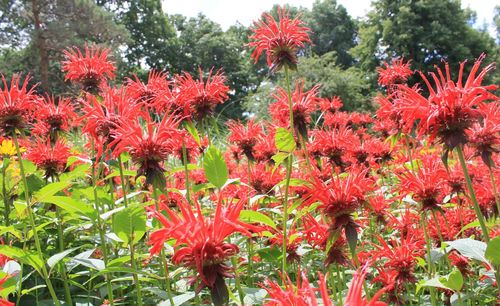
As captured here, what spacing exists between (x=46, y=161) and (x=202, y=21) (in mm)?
32124

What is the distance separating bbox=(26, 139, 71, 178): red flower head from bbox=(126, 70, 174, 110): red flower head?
0.55 meters

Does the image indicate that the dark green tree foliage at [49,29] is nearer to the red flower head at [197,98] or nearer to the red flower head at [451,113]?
the red flower head at [197,98]

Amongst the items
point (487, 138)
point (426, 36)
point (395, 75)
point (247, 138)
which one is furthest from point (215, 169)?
point (426, 36)

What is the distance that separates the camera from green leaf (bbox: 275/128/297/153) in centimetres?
169

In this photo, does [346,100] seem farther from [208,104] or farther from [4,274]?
[4,274]

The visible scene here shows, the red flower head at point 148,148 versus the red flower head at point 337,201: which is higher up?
the red flower head at point 148,148

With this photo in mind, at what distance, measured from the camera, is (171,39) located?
30.5 meters

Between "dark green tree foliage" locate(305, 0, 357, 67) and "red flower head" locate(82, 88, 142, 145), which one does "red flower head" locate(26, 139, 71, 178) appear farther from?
"dark green tree foliage" locate(305, 0, 357, 67)

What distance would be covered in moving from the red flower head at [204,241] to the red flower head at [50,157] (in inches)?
64.4

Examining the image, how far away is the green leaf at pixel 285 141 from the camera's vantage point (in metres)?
1.69

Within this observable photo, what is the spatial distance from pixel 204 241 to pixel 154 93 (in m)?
1.37

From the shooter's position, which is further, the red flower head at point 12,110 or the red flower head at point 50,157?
the red flower head at point 50,157

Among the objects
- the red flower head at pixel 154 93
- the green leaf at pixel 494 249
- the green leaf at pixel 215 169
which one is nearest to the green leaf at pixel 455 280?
the green leaf at pixel 494 249

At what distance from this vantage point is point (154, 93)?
92.2 inches
